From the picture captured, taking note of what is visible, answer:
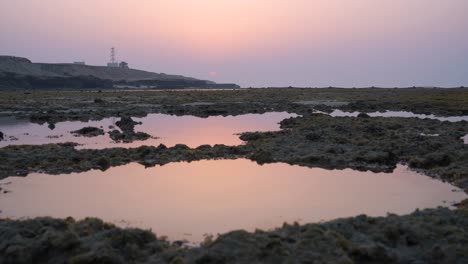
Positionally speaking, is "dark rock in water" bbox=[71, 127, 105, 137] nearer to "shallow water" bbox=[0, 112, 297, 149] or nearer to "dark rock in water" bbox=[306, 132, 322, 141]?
"shallow water" bbox=[0, 112, 297, 149]

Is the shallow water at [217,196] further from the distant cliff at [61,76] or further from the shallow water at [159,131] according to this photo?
the distant cliff at [61,76]

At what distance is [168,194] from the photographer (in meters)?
11.1

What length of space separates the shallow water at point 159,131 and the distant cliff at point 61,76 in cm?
6692

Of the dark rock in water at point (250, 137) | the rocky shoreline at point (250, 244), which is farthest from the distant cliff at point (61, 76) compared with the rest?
the rocky shoreline at point (250, 244)

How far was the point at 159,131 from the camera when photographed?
2447 centimetres

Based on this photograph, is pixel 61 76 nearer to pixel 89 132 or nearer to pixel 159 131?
pixel 159 131

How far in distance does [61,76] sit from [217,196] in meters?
104

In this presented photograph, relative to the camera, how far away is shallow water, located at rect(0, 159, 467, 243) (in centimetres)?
916

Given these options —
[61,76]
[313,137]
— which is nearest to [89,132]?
[313,137]

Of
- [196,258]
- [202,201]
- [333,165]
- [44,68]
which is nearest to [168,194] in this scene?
[202,201]

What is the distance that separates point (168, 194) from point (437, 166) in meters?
8.43

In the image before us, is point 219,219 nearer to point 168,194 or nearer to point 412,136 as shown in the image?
point 168,194

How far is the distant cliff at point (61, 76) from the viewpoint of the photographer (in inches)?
3615

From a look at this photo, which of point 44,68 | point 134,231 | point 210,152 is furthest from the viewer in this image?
point 44,68
